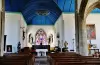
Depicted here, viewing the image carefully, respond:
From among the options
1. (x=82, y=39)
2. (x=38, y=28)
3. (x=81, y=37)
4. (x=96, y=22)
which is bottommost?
(x=82, y=39)

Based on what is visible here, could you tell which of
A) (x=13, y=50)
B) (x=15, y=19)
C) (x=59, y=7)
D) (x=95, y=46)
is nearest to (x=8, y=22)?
(x=15, y=19)

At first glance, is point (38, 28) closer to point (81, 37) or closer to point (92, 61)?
point (81, 37)

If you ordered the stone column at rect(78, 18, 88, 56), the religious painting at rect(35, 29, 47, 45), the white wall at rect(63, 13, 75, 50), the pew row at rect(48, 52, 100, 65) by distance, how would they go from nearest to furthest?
1. the pew row at rect(48, 52, 100, 65)
2. the stone column at rect(78, 18, 88, 56)
3. the white wall at rect(63, 13, 75, 50)
4. the religious painting at rect(35, 29, 47, 45)

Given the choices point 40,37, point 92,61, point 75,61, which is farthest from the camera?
point 40,37

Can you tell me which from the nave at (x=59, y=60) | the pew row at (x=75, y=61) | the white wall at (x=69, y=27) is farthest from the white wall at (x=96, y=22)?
the pew row at (x=75, y=61)

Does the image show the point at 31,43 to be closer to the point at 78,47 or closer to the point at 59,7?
the point at 59,7

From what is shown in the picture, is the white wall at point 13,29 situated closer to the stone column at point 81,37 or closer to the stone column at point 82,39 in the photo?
the stone column at point 81,37

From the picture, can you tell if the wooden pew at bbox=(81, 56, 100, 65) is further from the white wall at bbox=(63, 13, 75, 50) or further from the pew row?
the white wall at bbox=(63, 13, 75, 50)

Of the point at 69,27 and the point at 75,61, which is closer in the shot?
the point at 75,61

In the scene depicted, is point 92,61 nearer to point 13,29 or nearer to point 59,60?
point 59,60

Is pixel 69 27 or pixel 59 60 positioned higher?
pixel 69 27

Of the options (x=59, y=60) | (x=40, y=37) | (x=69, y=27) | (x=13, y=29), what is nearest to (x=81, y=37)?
(x=69, y=27)

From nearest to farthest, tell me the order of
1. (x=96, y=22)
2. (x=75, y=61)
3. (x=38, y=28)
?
(x=75, y=61)
(x=96, y=22)
(x=38, y=28)

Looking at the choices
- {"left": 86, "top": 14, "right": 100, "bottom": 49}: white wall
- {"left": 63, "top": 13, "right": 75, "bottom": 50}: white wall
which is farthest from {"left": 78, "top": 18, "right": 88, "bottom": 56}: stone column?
{"left": 86, "top": 14, "right": 100, "bottom": 49}: white wall
